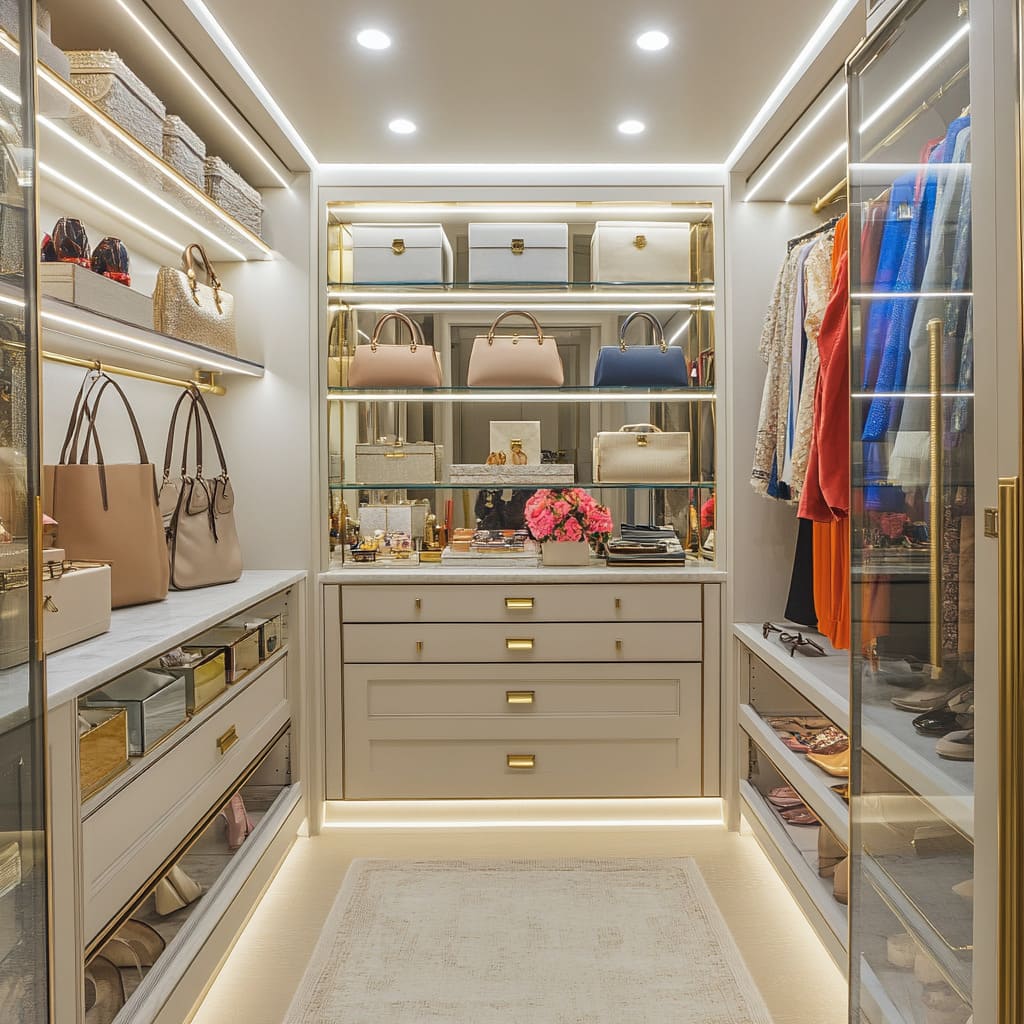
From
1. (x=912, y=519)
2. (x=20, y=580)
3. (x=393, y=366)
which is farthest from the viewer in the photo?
(x=393, y=366)

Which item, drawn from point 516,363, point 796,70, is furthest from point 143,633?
point 796,70

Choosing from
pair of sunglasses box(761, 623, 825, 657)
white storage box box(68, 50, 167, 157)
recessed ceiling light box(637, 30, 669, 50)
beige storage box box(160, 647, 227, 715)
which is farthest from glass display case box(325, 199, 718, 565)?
white storage box box(68, 50, 167, 157)

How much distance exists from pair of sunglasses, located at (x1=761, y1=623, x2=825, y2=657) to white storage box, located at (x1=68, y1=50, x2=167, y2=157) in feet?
7.32

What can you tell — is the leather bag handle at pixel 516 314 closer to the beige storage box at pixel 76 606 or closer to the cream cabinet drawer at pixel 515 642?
the cream cabinet drawer at pixel 515 642

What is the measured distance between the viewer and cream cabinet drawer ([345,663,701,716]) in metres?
3.02

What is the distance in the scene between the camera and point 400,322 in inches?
130

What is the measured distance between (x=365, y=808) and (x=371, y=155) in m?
2.35

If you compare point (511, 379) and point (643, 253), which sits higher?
point (643, 253)

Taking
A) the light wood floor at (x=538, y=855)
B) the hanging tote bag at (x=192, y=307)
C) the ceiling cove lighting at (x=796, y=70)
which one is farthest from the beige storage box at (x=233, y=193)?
the light wood floor at (x=538, y=855)

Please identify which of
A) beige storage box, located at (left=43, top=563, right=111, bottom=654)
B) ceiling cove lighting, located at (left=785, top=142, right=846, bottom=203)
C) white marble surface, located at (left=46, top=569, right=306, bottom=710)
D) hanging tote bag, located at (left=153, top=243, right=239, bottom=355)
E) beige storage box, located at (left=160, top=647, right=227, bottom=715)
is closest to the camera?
white marble surface, located at (left=46, top=569, right=306, bottom=710)

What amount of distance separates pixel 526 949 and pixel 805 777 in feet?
2.88

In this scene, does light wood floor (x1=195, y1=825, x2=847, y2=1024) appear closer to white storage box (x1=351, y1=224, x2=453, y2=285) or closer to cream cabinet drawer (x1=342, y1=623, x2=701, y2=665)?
cream cabinet drawer (x1=342, y1=623, x2=701, y2=665)

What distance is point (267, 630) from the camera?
8.60ft

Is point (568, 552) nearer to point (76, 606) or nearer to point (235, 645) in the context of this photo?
point (235, 645)
